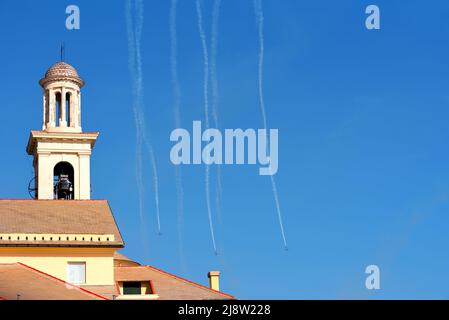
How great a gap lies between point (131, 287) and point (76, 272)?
5.09 metres

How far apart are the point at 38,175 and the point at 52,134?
191 inches

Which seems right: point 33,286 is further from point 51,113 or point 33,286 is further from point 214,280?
point 51,113

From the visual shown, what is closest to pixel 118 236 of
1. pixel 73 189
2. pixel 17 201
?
pixel 17 201

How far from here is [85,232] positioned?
103 metres

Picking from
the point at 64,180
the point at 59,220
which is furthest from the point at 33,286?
the point at 64,180

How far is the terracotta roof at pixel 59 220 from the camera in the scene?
101550mm

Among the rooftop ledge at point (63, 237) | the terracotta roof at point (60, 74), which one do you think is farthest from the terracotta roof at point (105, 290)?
the terracotta roof at point (60, 74)

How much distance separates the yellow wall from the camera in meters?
99.9

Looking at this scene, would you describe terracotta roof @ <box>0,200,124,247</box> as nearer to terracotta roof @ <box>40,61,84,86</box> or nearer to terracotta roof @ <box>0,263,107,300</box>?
terracotta roof @ <box>0,263,107,300</box>

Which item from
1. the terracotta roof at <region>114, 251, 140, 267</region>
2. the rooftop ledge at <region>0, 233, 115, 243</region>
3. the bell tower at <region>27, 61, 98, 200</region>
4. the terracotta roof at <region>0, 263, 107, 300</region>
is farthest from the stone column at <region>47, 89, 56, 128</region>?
the terracotta roof at <region>0, 263, 107, 300</region>

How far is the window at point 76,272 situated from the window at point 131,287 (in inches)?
160

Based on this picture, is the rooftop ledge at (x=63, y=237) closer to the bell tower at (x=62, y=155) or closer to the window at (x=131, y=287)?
the window at (x=131, y=287)

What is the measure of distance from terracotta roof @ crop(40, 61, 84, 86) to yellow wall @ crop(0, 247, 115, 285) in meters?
42.5
